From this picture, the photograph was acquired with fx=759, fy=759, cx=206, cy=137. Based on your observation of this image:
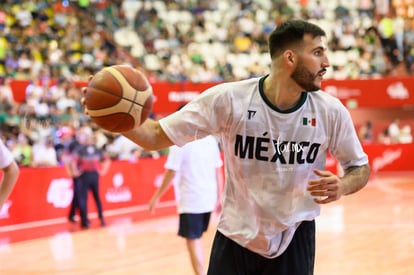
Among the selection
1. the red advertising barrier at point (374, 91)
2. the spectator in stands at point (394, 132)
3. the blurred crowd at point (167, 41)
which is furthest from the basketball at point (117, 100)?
the spectator in stands at point (394, 132)

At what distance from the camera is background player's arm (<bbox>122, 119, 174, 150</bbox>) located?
3.96 m

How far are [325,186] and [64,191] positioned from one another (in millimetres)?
10924

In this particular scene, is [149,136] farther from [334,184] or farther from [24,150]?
[24,150]

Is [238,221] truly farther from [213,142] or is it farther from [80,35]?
[80,35]

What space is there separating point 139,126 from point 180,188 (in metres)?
4.31

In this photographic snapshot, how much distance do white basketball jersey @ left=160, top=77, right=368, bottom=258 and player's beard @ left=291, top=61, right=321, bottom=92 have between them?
0.52 feet

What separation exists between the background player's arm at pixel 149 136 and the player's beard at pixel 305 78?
0.77 meters

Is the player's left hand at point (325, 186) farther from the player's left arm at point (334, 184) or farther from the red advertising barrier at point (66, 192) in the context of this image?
the red advertising barrier at point (66, 192)

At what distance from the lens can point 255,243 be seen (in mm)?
4230

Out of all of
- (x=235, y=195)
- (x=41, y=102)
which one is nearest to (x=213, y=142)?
(x=235, y=195)

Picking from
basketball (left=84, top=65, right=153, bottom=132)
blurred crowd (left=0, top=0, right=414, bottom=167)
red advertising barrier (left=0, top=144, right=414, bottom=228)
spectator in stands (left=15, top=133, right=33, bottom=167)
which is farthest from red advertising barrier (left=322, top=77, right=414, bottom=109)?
basketball (left=84, top=65, right=153, bottom=132)

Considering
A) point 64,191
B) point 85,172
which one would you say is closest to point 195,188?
point 85,172

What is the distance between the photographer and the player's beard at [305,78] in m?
4.11

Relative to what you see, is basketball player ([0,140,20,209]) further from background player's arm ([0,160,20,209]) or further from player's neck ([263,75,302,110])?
player's neck ([263,75,302,110])
